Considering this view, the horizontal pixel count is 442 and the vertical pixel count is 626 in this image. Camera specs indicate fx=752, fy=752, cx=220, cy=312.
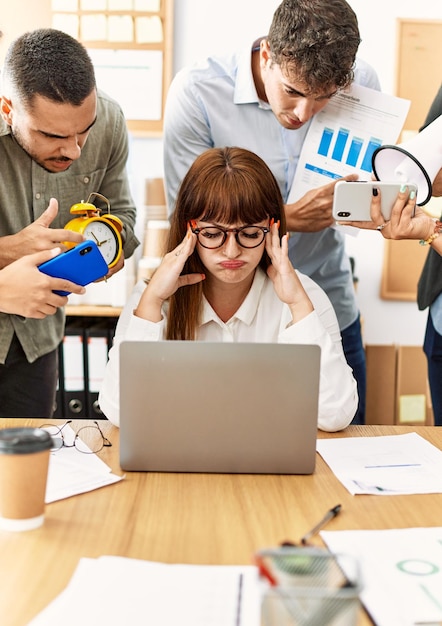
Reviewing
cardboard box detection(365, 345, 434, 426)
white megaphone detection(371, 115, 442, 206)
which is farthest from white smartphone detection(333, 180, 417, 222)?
cardboard box detection(365, 345, 434, 426)

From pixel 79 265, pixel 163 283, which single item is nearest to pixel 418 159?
pixel 163 283

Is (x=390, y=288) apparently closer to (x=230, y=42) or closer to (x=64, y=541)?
(x=230, y=42)

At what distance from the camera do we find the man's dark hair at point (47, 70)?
1614 mm

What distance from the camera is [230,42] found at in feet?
10.8

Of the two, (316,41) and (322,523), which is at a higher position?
(316,41)

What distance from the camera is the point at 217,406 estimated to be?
130 centimetres

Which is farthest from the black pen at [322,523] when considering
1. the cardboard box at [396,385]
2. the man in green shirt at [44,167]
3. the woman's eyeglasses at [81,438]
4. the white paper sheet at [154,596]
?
the cardboard box at [396,385]

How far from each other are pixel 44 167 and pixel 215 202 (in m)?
0.42

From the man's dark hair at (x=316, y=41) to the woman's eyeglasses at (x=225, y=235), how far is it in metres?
0.36

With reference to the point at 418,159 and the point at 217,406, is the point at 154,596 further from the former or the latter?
the point at 418,159

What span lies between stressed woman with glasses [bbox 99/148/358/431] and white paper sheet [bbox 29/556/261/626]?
606 mm

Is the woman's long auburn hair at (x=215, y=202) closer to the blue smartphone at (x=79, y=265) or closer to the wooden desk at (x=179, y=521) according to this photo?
the blue smartphone at (x=79, y=265)

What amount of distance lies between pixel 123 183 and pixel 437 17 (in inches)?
77.2

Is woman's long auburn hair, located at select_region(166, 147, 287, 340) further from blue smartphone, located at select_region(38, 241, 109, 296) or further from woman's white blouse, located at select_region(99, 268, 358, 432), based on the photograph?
blue smartphone, located at select_region(38, 241, 109, 296)
